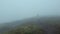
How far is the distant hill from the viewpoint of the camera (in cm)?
90

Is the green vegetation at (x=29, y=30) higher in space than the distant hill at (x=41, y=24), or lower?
lower

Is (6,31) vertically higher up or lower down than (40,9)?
lower down

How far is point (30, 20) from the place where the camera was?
3.05ft

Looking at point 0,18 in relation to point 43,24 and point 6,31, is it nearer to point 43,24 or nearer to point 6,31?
point 6,31

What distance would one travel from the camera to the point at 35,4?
3.06 feet

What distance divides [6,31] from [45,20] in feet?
1.26

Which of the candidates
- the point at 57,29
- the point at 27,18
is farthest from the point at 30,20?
the point at 57,29

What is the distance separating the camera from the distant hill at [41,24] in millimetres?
900

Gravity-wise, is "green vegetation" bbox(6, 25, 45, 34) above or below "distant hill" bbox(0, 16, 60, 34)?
below

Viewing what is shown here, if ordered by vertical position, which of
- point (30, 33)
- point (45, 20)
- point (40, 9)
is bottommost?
point (30, 33)

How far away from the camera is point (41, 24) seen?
936 millimetres

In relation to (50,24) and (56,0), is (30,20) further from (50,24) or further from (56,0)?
(56,0)

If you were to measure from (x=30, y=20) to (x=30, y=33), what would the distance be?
0.12 metres

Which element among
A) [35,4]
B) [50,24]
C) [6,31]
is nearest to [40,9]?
[35,4]
